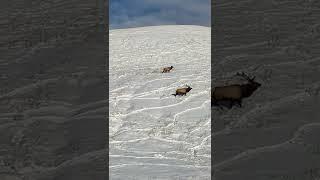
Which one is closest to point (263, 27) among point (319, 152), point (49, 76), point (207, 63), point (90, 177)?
point (207, 63)

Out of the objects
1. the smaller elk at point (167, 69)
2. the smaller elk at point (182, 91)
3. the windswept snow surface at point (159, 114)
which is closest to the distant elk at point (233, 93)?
the windswept snow surface at point (159, 114)

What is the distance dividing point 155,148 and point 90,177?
Result: 1203 millimetres

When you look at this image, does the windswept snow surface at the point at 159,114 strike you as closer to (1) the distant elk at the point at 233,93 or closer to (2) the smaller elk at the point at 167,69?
(2) the smaller elk at the point at 167,69

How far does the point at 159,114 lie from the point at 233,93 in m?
1.09

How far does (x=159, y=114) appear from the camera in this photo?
6340 mm

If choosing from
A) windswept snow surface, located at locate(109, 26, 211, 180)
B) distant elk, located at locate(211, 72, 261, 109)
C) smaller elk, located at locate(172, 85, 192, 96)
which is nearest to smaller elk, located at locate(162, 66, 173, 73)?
windswept snow surface, located at locate(109, 26, 211, 180)

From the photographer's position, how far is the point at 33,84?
250 inches

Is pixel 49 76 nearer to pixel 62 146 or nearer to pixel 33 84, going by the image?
pixel 33 84

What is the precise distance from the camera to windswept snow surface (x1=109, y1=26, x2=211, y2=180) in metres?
4.54

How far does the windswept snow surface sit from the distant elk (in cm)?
31

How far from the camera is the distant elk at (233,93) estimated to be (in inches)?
215

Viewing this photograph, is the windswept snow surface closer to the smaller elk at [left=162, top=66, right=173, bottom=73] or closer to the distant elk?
the smaller elk at [left=162, top=66, right=173, bottom=73]

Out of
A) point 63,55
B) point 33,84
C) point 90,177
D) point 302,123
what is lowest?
point 90,177

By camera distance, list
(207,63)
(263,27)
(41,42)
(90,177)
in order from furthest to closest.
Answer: (207,63), (41,42), (263,27), (90,177)
